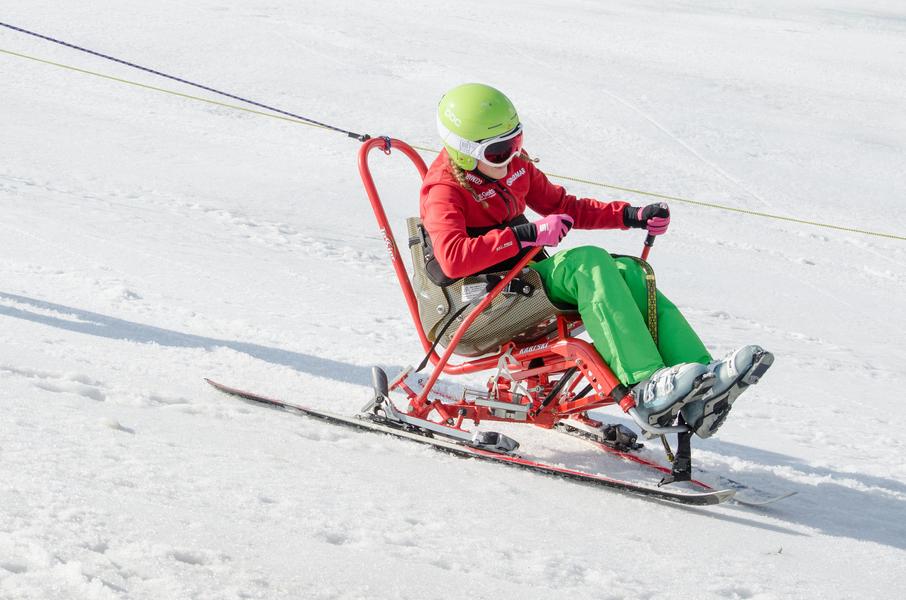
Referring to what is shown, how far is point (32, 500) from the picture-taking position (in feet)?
9.39

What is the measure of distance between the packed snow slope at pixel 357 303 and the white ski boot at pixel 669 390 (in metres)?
0.37

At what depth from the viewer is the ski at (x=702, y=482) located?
13.7 ft

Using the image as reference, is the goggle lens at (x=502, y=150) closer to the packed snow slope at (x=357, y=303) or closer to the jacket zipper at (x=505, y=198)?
the jacket zipper at (x=505, y=198)

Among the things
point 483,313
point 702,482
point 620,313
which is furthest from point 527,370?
point 702,482

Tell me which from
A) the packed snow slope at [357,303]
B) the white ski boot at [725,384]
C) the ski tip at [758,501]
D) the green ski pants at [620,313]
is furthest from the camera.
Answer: the ski tip at [758,501]

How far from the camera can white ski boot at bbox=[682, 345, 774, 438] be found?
3.68 m

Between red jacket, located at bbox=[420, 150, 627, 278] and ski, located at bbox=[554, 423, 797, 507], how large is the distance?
97 cm

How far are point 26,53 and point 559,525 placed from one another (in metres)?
12.7

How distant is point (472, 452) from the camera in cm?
433

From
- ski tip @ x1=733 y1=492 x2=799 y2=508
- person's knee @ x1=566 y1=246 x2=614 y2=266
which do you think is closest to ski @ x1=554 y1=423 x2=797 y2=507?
ski tip @ x1=733 y1=492 x2=799 y2=508

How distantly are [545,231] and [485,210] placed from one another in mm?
537

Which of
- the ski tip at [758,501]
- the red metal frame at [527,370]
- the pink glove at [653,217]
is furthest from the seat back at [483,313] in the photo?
the ski tip at [758,501]

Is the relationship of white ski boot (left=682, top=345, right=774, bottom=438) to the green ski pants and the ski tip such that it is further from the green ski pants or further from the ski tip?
the ski tip

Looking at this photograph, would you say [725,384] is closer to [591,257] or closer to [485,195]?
[591,257]
